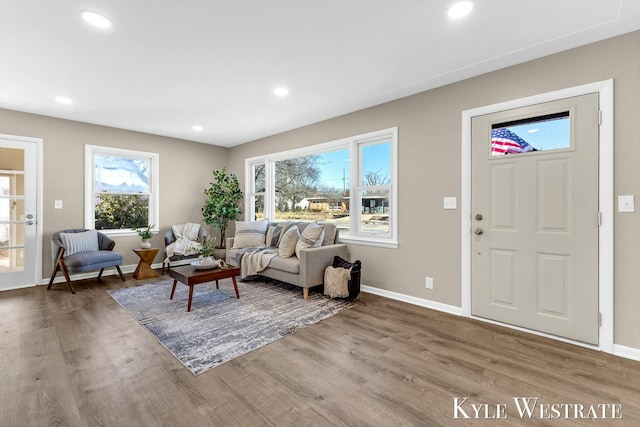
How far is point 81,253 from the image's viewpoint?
4.18m

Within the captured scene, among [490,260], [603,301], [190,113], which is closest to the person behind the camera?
[603,301]

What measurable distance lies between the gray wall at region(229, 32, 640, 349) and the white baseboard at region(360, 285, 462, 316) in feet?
0.20

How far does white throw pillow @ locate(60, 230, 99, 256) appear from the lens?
412cm

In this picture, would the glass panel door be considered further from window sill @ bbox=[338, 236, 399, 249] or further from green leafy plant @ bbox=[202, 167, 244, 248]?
window sill @ bbox=[338, 236, 399, 249]

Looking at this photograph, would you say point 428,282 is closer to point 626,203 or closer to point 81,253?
point 626,203

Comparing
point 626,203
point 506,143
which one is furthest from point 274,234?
point 626,203

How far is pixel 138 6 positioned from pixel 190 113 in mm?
2306

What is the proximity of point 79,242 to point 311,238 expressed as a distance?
3.36m

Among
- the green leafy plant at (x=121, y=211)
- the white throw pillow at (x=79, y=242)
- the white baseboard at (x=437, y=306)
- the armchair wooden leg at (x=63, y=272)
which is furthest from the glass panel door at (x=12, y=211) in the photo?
the white baseboard at (x=437, y=306)

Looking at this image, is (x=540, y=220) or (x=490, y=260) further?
(x=490, y=260)

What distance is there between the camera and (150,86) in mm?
3338

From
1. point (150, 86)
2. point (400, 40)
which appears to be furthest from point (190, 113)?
point (400, 40)

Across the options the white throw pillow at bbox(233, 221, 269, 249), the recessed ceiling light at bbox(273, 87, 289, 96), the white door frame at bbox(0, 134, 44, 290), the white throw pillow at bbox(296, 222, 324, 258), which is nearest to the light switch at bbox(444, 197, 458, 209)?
the white throw pillow at bbox(296, 222, 324, 258)

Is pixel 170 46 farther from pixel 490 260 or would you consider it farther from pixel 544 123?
pixel 490 260
